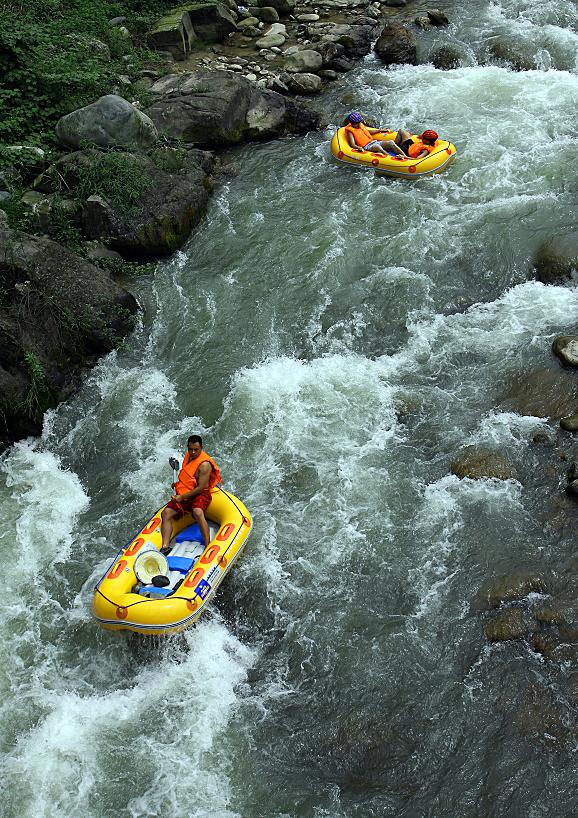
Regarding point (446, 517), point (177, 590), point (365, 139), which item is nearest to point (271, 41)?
point (365, 139)

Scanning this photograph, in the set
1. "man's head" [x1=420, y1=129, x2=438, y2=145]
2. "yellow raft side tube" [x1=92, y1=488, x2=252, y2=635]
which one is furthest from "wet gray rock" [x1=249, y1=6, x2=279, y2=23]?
"yellow raft side tube" [x1=92, y1=488, x2=252, y2=635]

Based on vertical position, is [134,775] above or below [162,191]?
Answer: below

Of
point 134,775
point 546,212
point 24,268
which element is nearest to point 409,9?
point 546,212

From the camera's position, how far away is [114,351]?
9.79 m

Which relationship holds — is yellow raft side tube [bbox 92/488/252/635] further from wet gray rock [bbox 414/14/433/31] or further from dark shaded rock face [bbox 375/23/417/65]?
wet gray rock [bbox 414/14/433/31]

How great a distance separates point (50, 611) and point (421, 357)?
16.4ft

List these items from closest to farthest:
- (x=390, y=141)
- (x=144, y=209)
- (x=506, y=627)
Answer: (x=506, y=627)
(x=144, y=209)
(x=390, y=141)

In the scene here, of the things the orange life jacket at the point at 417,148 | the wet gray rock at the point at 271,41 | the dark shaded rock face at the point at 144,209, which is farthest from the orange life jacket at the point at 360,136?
the wet gray rock at the point at 271,41

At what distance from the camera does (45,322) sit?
9250mm

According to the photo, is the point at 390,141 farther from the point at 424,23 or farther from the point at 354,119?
the point at 424,23

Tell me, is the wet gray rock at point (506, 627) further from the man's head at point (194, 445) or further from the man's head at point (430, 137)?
the man's head at point (430, 137)

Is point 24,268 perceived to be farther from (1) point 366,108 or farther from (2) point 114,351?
(1) point 366,108

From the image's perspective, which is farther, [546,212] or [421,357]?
[546,212]

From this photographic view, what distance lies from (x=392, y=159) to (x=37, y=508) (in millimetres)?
7566
